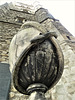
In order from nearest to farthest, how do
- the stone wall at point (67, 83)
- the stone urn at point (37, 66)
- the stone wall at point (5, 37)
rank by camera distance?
the stone urn at point (37, 66), the stone wall at point (67, 83), the stone wall at point (5, 37)

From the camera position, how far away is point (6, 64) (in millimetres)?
3090

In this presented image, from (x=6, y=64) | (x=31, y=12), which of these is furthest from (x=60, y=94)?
(x=31, y=12)

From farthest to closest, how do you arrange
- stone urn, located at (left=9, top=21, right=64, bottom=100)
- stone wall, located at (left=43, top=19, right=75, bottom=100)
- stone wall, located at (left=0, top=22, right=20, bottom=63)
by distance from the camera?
stone wall, located at (left=0, top=22, right=20, bottom=63)
stone wall, located at (left=43, top=19, right=75, bottom=100)
stone urn, located at (left=9, top=21, right=64, bottom=100)

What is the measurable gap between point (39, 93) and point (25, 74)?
8.5 inches

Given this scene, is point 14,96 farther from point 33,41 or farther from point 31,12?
point 31,12

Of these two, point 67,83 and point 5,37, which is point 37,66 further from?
point 5,37

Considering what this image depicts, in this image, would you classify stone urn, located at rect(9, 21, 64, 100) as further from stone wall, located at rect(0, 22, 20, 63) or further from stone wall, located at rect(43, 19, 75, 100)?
stone wall, located at rect(0, 22, 20, 63)

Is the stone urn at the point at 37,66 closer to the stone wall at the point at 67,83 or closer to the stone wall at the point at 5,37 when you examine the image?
the stone wall at the point at 67,83

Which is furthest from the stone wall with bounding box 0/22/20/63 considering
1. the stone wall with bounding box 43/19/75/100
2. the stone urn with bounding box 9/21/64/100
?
the stone urn with bounding box 9/21/64/100

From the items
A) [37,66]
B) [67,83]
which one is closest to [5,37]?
[67,83]

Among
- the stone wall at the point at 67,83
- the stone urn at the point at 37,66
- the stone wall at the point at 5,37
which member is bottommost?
the stone wall at the point at 67,83

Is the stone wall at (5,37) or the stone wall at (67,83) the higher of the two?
the stone wall at (5,37)

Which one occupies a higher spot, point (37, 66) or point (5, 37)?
point (37, 66)

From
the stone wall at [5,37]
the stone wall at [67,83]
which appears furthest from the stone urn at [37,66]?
the stone wall at [5,37]
